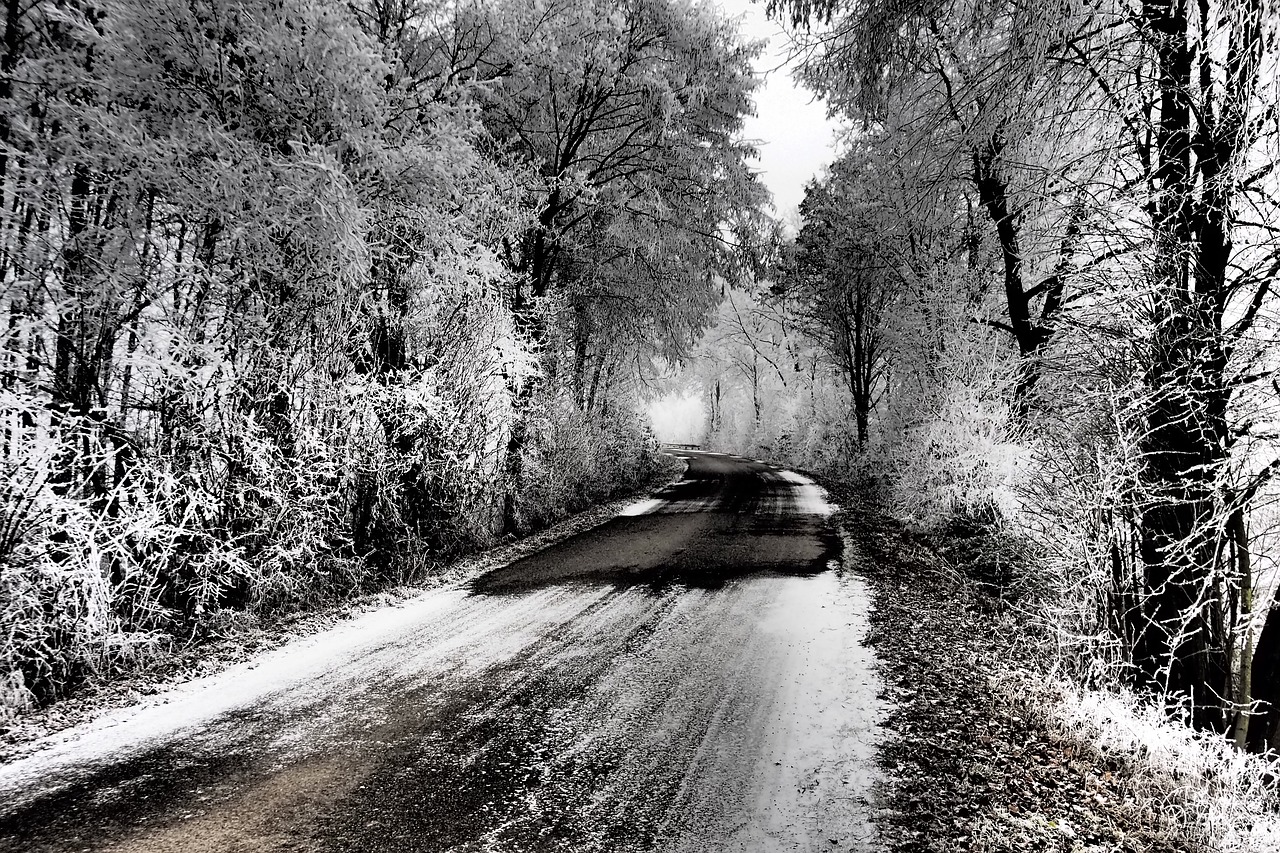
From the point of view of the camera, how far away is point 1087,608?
488 cm

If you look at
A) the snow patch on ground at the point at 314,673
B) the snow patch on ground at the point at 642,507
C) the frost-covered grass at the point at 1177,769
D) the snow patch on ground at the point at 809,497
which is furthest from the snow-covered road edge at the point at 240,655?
the snow patch on ground at the point at 809,497

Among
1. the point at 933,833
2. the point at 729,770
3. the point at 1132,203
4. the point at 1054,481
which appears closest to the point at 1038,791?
the point at 933,833

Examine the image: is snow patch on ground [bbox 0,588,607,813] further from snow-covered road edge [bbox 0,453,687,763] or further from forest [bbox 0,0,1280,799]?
forest [bbox 0,0,1280,799]

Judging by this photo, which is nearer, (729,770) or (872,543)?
(729,770)

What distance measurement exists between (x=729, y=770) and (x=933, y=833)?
106cm

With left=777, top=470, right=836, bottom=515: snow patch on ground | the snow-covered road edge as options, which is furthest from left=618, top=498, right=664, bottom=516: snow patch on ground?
the snow-covered road edge

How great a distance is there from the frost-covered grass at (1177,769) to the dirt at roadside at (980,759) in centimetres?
8

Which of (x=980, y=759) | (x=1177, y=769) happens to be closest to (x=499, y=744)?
(x=980, y=759)

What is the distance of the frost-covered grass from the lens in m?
3.31

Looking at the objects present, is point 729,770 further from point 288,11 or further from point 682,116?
point 682,116

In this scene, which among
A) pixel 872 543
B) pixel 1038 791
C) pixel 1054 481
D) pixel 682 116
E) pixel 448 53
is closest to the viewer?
pixel 1038 791

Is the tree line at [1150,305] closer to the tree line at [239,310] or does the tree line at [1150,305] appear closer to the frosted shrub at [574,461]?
the tree line at [239,310]

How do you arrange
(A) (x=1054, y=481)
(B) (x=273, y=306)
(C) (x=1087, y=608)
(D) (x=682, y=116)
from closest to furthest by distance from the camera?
(C) (x=1087, y=608) < (A) (x=1054, y=481) < (B) (x=273, y=306) < (D) (x=682, y=116)

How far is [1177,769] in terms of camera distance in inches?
152
